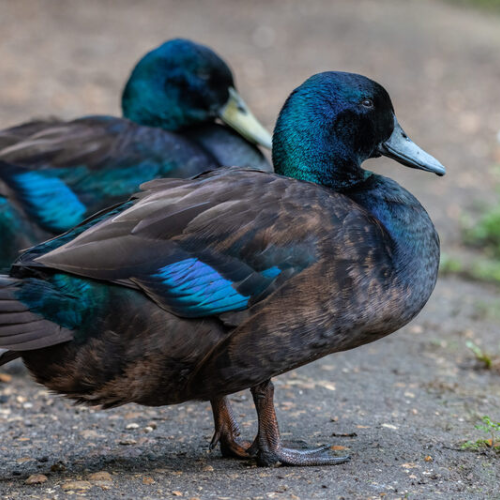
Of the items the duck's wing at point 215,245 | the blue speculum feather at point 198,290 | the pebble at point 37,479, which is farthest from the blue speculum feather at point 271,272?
the pebble at point 37,479

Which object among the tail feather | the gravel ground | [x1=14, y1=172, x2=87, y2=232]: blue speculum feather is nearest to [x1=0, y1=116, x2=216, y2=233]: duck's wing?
[x1=14, y1=172, x2=87, y2=232]: blue speculum feather

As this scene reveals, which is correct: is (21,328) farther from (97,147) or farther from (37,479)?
(97,147)

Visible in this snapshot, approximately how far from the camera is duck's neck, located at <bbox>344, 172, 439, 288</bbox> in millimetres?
3801

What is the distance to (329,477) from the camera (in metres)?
3.61

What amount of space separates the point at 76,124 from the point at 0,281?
2353mm

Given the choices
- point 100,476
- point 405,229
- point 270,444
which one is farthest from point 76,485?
point 405,229

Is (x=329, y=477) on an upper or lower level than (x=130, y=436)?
upper

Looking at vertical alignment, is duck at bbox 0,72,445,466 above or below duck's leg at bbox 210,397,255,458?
above

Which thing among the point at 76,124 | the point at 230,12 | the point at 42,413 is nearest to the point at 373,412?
the point at 42,413

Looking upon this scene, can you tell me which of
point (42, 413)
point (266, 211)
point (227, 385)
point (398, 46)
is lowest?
point (42, 413)

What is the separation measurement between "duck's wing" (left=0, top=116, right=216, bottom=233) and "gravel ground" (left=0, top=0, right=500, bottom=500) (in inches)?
39.7

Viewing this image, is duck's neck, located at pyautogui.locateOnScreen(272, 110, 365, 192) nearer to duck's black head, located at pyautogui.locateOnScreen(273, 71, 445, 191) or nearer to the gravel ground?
duck's black head, located at pyautogui.locateOnScreen(273, 71, 445, 191)

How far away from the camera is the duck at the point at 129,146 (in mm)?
5309

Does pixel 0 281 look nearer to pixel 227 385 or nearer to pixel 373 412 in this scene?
pixel 227 385
